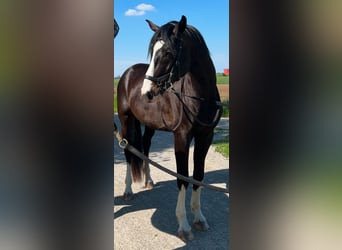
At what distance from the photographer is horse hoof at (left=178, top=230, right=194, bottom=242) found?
2832 mm

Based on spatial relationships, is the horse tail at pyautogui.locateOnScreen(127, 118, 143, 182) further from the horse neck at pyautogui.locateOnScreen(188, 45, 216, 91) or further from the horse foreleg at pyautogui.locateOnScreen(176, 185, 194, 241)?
the horse neck at pyautogui.locateOnScreen(188, 45, 216, 91)

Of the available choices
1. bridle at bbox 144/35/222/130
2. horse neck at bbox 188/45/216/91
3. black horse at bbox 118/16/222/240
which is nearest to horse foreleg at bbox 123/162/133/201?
black horse at bbox 118/16/222/240

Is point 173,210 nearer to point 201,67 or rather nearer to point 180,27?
point 201,67

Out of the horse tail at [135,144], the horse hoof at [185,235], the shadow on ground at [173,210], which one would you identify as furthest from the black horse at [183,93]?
the horse tail at [135,144]

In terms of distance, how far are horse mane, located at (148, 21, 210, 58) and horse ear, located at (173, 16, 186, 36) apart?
0.03 m

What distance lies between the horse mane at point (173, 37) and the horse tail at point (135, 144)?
1.41 meters

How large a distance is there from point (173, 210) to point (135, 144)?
0.94m

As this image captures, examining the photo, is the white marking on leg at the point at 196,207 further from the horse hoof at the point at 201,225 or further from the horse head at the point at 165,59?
the horse head at the point at 165,59

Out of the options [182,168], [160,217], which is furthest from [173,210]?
[182,168]
